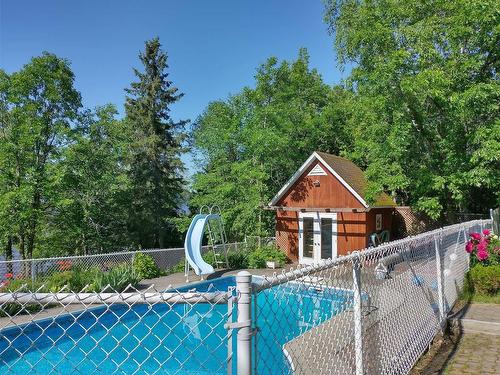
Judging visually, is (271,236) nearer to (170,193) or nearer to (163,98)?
(170,193)

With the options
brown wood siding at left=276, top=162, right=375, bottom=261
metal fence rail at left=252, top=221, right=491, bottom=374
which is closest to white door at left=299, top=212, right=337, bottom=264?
brown wood siding at left=276, top=162, right=375, bottom=261

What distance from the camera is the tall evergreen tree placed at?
24.3 meters

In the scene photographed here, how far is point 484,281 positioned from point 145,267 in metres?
10.8

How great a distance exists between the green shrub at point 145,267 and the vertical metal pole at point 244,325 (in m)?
12.6

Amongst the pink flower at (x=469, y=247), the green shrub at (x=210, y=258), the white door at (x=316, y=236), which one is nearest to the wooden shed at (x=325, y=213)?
the white door at (x=316, y=236)

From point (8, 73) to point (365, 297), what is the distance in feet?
60.2

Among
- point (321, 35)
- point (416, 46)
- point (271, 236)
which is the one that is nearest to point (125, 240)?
point (271, 236)

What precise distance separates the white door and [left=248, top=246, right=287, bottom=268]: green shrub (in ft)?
4.39

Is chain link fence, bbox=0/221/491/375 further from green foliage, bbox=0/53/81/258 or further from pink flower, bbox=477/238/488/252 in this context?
green foliage, bbox=0/53/81/258

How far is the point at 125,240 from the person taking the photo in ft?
77.9

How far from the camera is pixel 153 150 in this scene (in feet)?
80.4

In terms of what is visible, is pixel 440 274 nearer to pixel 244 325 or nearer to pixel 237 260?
pixel 244 325

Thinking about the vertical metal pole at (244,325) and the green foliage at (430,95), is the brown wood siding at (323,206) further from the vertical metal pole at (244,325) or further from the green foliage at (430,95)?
the vertical metal pole at (244,325)

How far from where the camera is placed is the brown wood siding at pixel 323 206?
54.3ft
